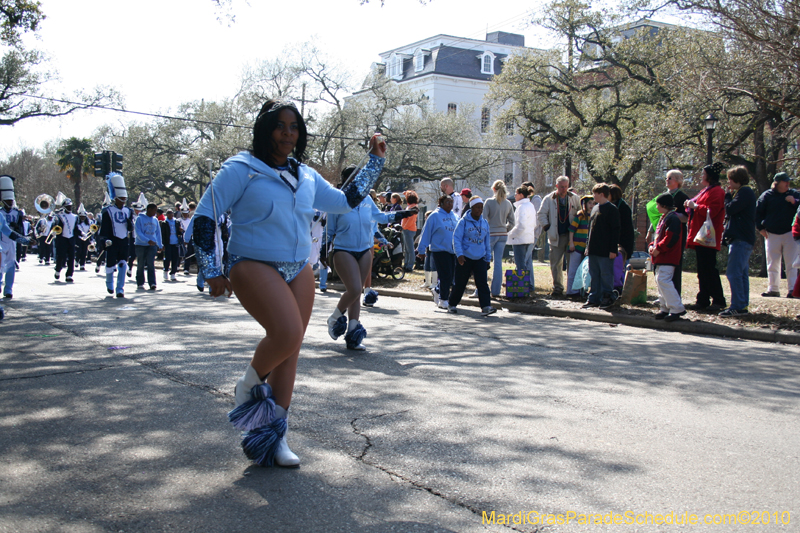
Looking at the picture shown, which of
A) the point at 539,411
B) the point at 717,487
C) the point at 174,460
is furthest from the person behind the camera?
the point at 539,411

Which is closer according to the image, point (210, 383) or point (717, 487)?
point (717, 487)

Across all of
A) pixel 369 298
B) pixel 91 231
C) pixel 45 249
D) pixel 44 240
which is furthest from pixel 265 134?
pixel 45 249

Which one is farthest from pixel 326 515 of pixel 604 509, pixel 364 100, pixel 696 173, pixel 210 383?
pixel 364 100

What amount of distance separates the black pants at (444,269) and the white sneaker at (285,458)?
7692mm

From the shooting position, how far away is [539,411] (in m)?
4.84

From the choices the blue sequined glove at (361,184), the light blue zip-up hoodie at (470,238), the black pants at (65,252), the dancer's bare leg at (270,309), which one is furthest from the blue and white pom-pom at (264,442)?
the black pants at (65,252)

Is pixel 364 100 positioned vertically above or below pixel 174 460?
above

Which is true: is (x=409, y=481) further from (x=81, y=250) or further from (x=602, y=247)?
(x=81, y=250)

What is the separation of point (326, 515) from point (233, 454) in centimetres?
103

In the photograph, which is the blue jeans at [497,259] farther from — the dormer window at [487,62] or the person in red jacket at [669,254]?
the dormer window at [487,62]

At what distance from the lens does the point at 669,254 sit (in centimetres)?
949

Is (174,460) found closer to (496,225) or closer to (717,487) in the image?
(717,487)

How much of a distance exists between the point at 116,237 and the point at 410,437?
10894mm

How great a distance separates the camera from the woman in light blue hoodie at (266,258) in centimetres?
351
